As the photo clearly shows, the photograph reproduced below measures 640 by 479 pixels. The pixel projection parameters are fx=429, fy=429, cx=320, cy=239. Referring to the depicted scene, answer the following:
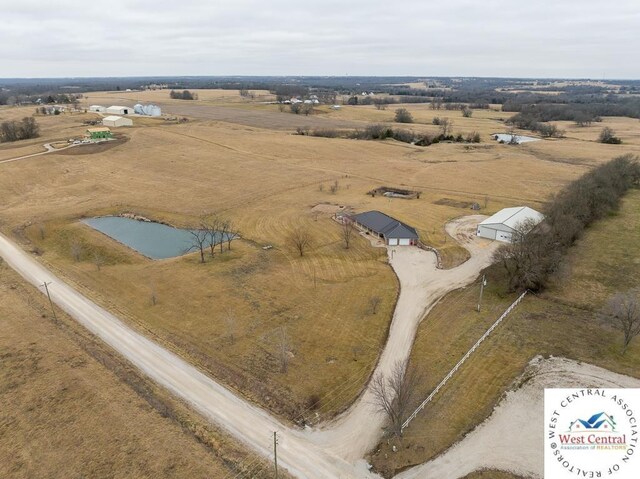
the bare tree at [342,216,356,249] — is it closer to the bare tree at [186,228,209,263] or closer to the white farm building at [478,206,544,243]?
the white farm building at [478,206,544,243]

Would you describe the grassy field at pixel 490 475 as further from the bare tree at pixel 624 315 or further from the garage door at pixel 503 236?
the garage door at pixel 503 236

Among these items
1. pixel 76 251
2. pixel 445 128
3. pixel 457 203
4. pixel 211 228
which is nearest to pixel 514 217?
pixel 457 203

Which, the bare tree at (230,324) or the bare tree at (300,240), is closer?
the bare tree at (230,324)

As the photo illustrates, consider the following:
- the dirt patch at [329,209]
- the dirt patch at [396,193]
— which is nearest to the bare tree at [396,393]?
the dirt patch at [329,209]

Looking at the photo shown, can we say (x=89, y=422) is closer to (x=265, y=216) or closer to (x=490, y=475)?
(x=490, y=475)

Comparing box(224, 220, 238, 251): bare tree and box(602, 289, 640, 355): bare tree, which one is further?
box(224, 220, 238, 251): bare tree

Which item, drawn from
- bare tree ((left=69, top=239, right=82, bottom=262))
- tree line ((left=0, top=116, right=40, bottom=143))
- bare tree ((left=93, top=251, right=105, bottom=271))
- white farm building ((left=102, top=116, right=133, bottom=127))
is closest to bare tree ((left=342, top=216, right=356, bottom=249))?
bare tree ((left=93, top=251, right=105, bottom=271))

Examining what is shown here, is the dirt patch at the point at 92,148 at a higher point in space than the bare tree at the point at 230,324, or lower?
higher
